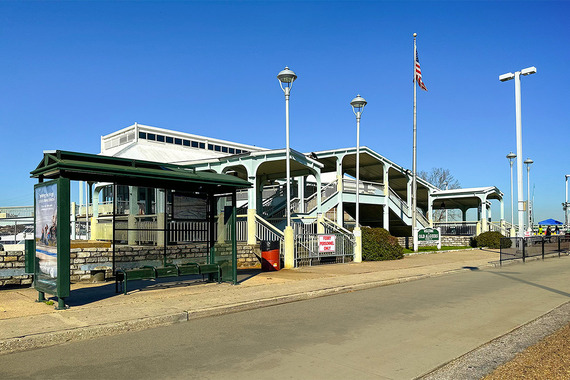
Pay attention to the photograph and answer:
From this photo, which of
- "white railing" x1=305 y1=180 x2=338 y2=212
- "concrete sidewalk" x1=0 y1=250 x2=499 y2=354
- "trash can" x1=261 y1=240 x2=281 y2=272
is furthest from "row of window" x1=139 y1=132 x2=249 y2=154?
"concrete sidewalk" x1=0 y1=250 x2=499 y2=354

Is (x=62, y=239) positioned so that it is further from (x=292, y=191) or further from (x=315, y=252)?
→ (x=292, y=191)

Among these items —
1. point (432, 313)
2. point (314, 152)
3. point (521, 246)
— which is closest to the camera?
point (432, 313)

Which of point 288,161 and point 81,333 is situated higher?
point 288,161

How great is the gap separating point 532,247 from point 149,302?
2098 cm

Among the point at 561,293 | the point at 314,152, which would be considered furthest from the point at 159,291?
the point at 314,152

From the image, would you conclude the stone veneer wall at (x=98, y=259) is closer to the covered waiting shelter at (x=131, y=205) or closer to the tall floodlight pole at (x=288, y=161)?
the covered waiting shelter at (x=131, y=205)

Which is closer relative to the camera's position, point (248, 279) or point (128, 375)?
point (128, 375)

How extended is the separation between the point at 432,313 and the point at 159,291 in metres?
6.67

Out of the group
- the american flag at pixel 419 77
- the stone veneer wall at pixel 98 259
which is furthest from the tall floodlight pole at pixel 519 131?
the stone veneer wall at pixel 98 259

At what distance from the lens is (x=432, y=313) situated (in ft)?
32.0

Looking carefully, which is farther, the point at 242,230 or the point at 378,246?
the point at 378,246

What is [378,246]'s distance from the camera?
23125 mm

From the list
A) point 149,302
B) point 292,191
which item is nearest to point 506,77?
point 292,191

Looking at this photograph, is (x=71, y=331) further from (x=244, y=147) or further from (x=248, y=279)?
(x=244, y=147)
